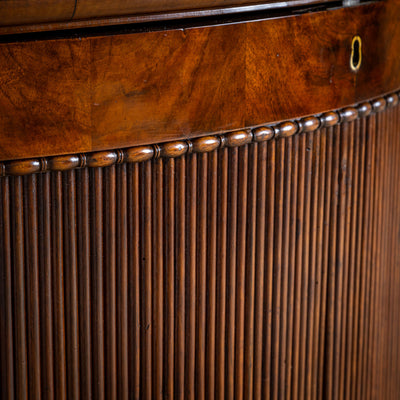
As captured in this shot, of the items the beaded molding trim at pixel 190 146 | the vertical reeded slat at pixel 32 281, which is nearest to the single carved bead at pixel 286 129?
the beaded molding trim at pixel 190 146

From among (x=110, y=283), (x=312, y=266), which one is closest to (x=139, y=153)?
(x=110, y=283)

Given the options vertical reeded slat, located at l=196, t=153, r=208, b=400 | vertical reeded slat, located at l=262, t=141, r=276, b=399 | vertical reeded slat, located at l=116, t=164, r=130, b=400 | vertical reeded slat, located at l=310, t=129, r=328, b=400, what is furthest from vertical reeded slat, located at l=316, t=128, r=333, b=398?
vertical reeded slat, located at l=116, t=164, r=130, b=400

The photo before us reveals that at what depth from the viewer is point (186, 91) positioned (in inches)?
32.2

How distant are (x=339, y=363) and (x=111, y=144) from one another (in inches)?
22.3

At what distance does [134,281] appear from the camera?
33.8 inches

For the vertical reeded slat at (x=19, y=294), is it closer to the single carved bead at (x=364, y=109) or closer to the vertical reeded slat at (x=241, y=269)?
the vertical reeded slat at (x=241, y=269)

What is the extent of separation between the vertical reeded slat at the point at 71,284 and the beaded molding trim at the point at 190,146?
33mm

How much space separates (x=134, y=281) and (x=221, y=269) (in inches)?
5.0

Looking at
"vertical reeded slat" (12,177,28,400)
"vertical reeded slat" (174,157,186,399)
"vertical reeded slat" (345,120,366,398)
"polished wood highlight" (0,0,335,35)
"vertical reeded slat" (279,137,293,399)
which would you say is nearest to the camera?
"polished wood highlight" (0,0,335,35)

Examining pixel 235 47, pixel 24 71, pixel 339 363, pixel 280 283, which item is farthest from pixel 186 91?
pixel 339 363

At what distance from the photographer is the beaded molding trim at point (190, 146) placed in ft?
2.43

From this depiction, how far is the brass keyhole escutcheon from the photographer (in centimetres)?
99

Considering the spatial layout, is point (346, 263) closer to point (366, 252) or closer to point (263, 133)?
point (366, 252)

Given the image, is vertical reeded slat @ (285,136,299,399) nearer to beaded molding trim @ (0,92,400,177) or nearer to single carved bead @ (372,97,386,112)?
beaded molding trim @ (0,92,400,177)
